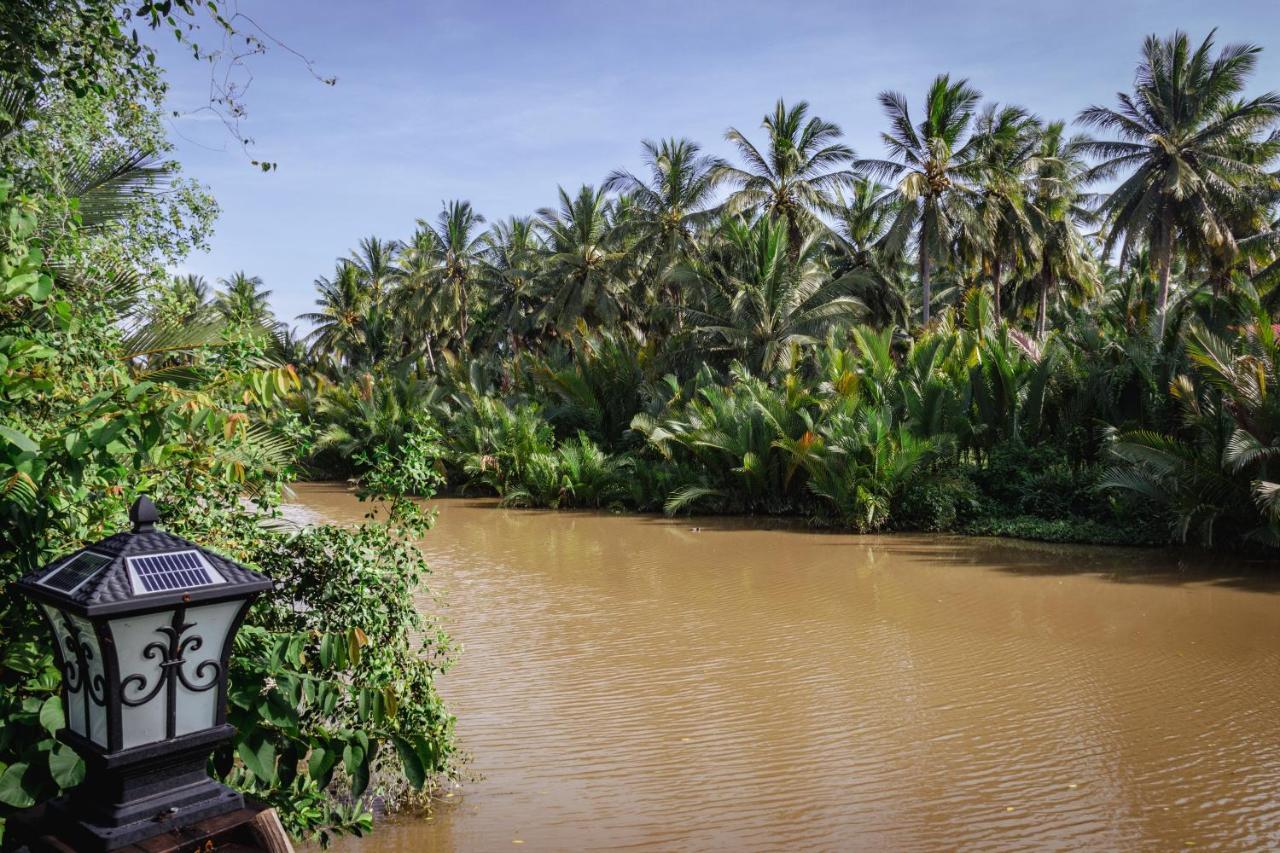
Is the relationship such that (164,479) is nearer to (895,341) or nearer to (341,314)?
(895,341)

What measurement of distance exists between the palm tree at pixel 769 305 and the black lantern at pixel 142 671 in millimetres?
20921

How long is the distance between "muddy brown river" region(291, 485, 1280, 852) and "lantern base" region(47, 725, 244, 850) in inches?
108

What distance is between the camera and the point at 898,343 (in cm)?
3127

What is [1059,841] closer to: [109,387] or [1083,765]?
[1083,765]

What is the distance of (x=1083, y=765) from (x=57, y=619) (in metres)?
5.57

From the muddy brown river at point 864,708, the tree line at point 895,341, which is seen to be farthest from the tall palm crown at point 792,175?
the muddy brown river at point 864,708

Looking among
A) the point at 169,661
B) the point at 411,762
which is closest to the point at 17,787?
the point at 169,661

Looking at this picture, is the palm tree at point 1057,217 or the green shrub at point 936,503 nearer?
the green shrub at point 936,503

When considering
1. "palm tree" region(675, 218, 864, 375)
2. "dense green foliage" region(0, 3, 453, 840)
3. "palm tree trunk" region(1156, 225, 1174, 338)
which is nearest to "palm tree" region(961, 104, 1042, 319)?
"palm tree trunk" region(1156, 225, 1174, 338)

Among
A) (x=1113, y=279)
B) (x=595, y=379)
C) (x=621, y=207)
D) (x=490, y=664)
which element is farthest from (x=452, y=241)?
(x=490, y=664)

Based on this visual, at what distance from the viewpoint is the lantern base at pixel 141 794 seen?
1.86m

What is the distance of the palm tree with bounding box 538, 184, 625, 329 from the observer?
35.5m

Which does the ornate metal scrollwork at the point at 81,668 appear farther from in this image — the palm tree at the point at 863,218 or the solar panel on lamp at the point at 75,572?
the palm tree at the point at 863,218

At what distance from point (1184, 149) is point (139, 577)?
3094 centimetres
